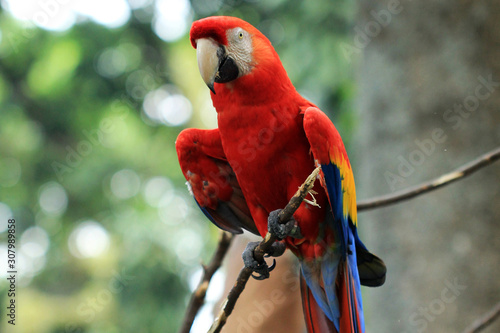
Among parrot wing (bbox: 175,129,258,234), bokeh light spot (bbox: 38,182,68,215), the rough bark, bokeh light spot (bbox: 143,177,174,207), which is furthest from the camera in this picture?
bokeh light spot (bbox: 38,182,68,215)

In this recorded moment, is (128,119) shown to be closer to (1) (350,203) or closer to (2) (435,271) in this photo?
(2) (435,271)

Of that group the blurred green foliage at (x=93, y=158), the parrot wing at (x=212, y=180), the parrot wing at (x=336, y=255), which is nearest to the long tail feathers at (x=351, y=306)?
the parrot wing at (x=336, y=255)

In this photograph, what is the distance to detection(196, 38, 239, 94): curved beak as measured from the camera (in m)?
1.17

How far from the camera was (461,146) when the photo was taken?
2.35 meters

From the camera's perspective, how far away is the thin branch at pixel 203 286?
1349 mm

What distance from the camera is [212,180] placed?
1.48m

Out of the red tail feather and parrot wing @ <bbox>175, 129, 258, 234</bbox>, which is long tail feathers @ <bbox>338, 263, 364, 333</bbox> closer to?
the red tail feather

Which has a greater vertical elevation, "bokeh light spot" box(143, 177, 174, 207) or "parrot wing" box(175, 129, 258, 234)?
"bokeh light spot" box(143, 177, 174, 207)

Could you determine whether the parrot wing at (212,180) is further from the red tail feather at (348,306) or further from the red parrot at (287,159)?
the red tail feather at (348,306)

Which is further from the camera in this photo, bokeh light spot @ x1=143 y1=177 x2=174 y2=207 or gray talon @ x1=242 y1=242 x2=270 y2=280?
bokeh light spot @ x1=143 y1=177 x2=174 y2=207

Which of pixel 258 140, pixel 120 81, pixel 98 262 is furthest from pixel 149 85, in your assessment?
pixel 258 140

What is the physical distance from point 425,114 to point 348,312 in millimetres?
1516

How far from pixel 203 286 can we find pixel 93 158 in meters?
3.20

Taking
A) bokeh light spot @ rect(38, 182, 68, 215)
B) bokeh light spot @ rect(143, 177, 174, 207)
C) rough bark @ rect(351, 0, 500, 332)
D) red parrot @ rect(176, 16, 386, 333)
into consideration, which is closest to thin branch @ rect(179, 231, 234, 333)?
red parrot @ rect(176, 16, 386, 333)
